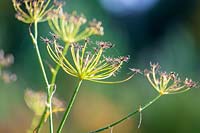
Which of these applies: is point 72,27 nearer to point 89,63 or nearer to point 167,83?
point 89,63

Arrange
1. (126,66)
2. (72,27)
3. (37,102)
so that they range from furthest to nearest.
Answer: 1. (126,66)
2. (37,102)
3. (72,27)

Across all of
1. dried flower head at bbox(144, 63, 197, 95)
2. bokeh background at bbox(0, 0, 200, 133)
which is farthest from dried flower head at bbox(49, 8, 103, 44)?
bokeh background at bbox(0, 0, 200, 133)

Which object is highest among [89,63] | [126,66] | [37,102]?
[126,66]

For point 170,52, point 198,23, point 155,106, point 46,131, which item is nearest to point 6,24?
point 170,52

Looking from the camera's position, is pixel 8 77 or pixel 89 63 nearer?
pixel 89 63

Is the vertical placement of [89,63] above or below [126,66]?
below

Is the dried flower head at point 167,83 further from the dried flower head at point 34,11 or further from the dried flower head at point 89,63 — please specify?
the dried flower head at point 34,11

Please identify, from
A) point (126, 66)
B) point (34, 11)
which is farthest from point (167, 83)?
point (126, 66)

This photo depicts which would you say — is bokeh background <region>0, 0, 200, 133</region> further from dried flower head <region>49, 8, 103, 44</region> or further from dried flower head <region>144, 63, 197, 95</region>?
dried flower head <region>49, 8, 103, 44</region>

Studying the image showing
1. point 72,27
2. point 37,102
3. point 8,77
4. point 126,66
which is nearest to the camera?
point 72,27
